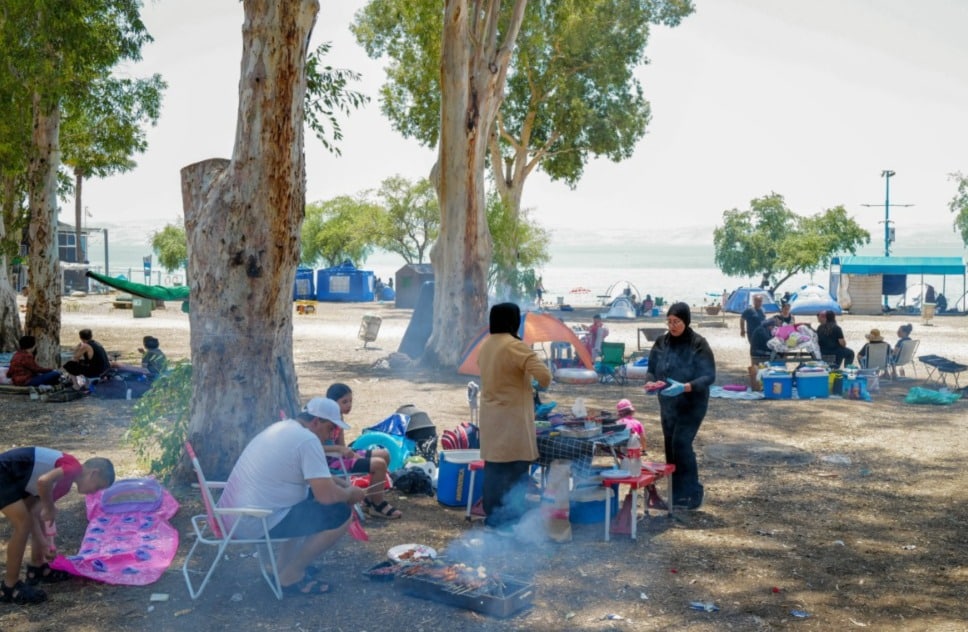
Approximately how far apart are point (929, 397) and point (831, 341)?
2086mm

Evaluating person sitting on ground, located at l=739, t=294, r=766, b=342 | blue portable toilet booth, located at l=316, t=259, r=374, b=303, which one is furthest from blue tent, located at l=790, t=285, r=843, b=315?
blue portable toilet booth, located at l=316, t=259, r=374, b=303

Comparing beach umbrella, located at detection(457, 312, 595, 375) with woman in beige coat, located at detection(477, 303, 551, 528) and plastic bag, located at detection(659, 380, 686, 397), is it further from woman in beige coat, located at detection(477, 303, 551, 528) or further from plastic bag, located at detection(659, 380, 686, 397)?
woman in beige coat, located at detection(477, 303, 551, 528)

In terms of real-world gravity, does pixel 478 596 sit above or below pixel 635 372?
below

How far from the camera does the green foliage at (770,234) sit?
63.2 meters

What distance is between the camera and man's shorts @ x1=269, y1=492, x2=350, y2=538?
5445 mm

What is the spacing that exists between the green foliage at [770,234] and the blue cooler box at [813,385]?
161 ft

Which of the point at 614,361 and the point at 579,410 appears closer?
the point at 579,410

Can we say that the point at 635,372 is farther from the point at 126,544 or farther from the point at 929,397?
the point at 126,544

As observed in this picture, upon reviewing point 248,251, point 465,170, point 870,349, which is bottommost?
point 870,349

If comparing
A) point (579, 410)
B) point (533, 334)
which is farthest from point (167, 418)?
point (533, 334)

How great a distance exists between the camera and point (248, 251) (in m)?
7.95

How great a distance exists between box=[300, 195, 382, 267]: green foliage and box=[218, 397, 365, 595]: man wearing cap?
5893 cm

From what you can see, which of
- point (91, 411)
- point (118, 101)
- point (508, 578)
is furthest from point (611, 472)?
point (118, 101)

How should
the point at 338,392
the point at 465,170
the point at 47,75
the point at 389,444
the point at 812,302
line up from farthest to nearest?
1. the point at 812,302
2. the point at 465,170
3. the point at 47,75
4. the point at 389,444
5. the point at 338,392
